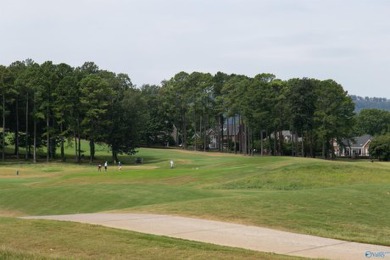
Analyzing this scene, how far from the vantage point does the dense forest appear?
85062mm

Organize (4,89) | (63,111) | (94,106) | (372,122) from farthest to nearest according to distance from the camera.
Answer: (372,122) < (63,111) < (94,106) < (4,89)

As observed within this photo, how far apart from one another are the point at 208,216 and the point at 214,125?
120829 mm

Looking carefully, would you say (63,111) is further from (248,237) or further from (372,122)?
(372,122)

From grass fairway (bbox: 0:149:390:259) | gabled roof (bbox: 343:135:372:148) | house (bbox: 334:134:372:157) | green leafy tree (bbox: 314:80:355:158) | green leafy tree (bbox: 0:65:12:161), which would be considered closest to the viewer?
grass fairway (bbox: 0:149:390:259)

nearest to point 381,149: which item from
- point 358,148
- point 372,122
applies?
point 358,148

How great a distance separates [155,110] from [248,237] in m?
123

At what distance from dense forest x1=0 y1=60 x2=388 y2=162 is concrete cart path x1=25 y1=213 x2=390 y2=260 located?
69643mm

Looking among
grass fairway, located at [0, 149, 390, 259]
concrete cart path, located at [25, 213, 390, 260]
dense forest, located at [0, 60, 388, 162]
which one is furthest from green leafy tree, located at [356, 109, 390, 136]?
concrete cart path, located at [25, 213, 390, 260]

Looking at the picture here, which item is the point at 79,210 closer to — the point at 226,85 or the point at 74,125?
the point at 74,125

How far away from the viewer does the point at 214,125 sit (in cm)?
13650

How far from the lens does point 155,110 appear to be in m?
134

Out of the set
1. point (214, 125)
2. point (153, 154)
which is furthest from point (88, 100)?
point (214, 125)

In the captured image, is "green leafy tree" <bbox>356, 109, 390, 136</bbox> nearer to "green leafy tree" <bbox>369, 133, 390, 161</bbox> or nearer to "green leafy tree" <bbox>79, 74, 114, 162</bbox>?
"green leafy tree" <bbox>369, 133, 390, 161</bbox>

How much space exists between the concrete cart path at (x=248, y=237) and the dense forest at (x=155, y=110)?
6964cm
